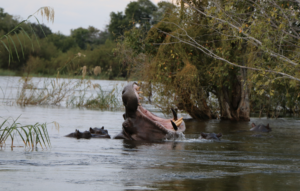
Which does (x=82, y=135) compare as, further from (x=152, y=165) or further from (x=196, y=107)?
(x=196, y=107)

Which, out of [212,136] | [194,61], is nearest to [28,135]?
[212,136]

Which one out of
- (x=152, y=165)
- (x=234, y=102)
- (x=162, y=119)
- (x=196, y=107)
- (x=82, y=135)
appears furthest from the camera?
(x=234, y=102)

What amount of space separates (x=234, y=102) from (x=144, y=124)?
8.04 metres

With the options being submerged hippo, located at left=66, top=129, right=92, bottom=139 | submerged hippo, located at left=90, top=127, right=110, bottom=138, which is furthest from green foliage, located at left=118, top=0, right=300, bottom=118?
submerged hippo, located at left=66, top=129, right=92, bottom=139

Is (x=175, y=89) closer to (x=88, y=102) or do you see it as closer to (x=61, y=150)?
(x=88, y=102)

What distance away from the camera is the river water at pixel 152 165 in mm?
4336

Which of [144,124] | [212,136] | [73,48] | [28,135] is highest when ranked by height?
[73,48]

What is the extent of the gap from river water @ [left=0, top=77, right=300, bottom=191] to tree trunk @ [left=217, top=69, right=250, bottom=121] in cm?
573

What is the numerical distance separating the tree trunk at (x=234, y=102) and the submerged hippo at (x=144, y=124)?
272 inches

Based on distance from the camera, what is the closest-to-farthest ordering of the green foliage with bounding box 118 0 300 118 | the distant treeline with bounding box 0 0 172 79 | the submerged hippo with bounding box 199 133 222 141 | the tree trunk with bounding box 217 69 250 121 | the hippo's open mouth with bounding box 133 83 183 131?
the hippo's open mouth with bounding box 133 83 183 131
the submerged hippo with bounding box 199 133 222 141
the green foliage with bounding box 118 0 300 118
the tree trunk with bounding box 217 69 250 121
the distant treeline with bounding box 0 0 172 79

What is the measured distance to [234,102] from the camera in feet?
48.8

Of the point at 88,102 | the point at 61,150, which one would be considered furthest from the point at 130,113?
the point at 88,102

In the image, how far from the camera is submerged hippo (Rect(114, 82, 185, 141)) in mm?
6940

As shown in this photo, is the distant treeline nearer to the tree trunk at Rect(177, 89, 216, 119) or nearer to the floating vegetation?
the tree trunk at Rect(177, 89, 216, 119)
